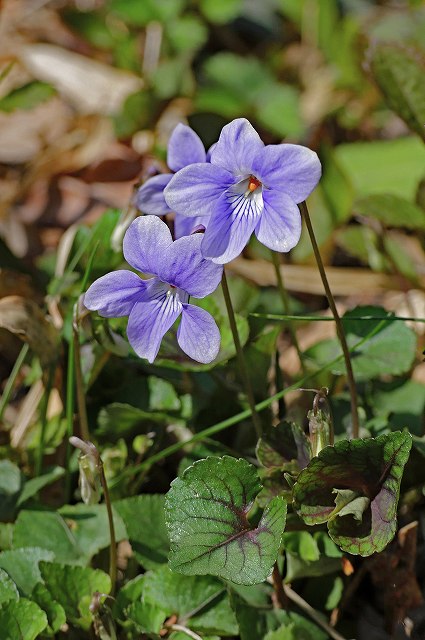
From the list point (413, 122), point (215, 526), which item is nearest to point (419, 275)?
point (413, 122)

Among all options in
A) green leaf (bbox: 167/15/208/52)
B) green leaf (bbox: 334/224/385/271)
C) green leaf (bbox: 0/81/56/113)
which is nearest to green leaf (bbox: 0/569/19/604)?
green leaf (bbox: 334/224/385/271)

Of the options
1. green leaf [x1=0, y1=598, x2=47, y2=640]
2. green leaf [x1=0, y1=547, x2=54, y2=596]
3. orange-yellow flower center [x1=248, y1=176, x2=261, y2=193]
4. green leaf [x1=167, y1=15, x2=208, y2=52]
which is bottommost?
green leaf [x1=0, y1=547, x2=54, y2=596]

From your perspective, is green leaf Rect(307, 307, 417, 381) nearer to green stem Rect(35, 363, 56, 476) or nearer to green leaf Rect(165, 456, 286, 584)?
green leaf Rect(165, 456, 286, 584)

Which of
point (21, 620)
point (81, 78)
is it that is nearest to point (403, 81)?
point (21, 620)

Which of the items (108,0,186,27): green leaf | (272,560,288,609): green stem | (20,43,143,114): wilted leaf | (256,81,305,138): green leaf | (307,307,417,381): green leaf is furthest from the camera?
(20,43,143,114): wilted leaf

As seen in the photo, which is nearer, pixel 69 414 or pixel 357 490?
pixel 357 490

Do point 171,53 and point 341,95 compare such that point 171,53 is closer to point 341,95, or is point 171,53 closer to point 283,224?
point 341,95

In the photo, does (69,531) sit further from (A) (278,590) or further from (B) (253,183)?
(B) (253,183)
